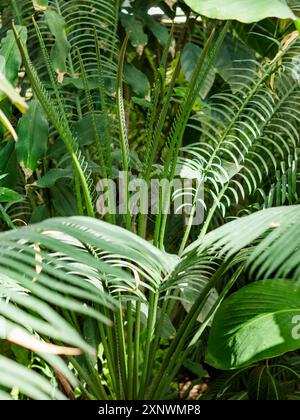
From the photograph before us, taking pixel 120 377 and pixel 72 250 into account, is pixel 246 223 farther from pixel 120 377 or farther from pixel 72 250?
pixel 120 377

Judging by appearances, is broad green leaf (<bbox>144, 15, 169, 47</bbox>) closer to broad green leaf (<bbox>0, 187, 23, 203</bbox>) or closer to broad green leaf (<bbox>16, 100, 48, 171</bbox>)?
broad green leaf (<bbox>16, 100, 48, 171</bbox>)

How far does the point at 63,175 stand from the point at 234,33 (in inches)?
40.3

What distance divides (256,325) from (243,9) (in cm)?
64

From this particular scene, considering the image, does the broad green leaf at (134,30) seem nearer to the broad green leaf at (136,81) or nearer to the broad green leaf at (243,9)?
the broad green leaf at (136,81)

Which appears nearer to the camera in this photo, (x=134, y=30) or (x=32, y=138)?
(x=32, y=138)

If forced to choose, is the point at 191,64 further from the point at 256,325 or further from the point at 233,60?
the point at 256,325

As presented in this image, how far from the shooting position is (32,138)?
1.40 meters

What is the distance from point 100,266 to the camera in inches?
23.7

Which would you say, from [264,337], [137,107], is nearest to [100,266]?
[264,337]

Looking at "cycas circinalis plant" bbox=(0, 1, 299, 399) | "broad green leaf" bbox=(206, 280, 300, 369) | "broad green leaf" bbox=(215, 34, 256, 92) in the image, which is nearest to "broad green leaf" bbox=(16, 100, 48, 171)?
"cycas circinalis plant" bbox=(0, 1, 299, 399)

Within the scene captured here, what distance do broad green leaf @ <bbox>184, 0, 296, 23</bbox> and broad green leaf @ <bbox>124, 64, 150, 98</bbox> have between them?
461mm

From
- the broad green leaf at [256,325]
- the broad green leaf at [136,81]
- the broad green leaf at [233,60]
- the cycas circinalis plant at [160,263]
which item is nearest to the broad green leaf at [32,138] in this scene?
the cycas circinalis plant at [160,263]

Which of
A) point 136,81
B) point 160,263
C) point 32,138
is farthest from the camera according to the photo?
point 136,81

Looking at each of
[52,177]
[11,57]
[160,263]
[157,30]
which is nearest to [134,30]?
[157,30]
